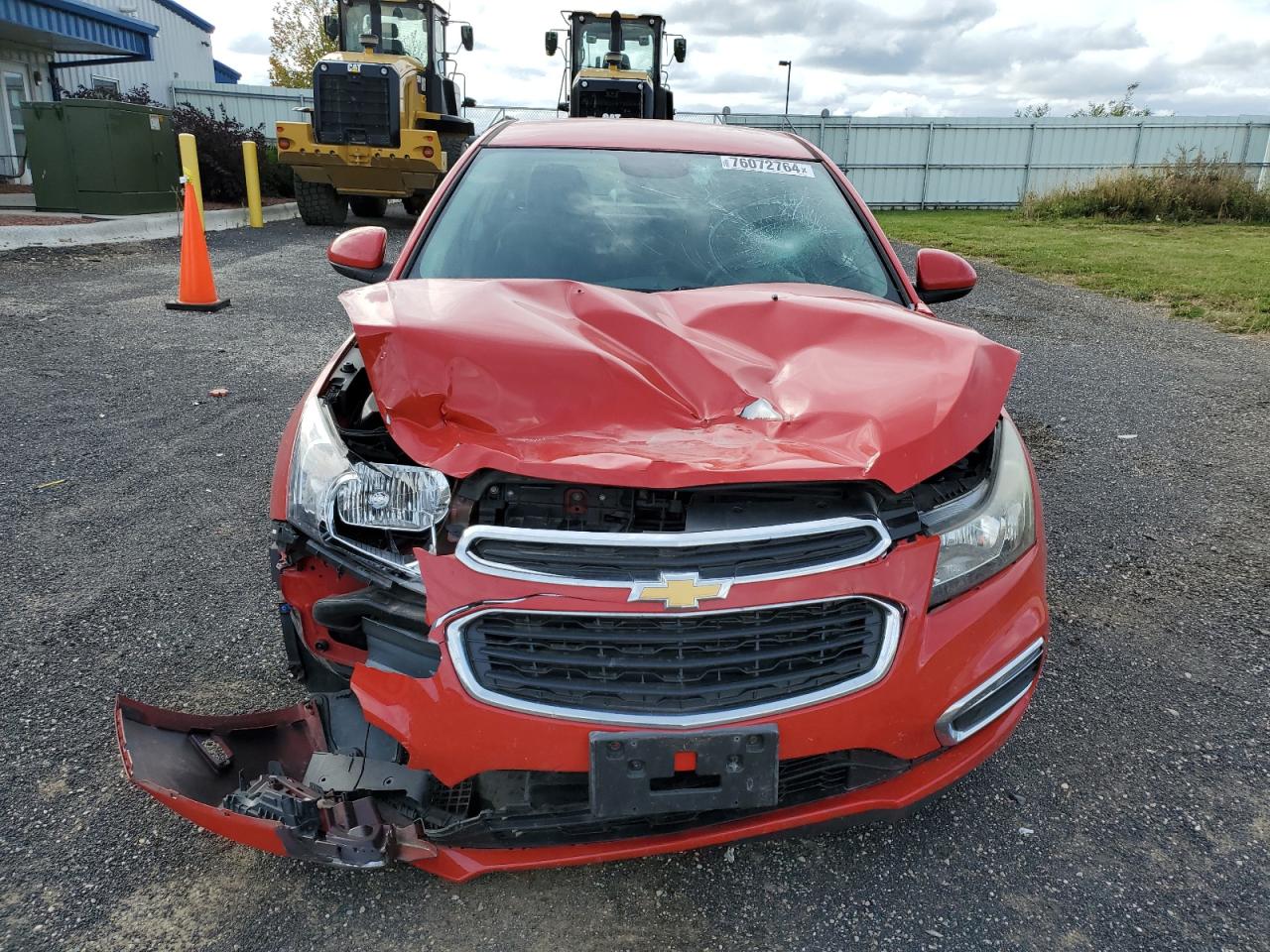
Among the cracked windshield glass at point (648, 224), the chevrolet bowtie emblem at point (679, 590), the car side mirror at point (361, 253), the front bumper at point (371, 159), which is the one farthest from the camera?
the front bumper at point (371, 159)


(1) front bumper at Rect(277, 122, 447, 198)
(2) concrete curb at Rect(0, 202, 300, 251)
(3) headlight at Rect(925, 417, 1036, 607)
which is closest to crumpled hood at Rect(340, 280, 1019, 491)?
(3) headlight at Rect(925, 417, 1036, 607)

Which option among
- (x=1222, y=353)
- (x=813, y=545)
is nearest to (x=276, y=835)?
(x=813, y=545)

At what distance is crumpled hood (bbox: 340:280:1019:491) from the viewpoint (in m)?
1.82

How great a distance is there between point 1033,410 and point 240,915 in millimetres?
5231

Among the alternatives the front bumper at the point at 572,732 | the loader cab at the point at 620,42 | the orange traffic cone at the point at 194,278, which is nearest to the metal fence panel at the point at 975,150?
the loader cab at the point at 620,42

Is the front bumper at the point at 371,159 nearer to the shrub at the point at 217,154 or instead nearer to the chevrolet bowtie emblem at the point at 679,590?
the shrub at the point at 217,154

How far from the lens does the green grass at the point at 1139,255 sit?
9211 millimetres

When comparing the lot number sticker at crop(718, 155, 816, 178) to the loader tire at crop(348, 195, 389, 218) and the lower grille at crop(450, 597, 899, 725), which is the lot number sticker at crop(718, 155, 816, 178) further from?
the loader tire at crop(348, 195, 389, 218)

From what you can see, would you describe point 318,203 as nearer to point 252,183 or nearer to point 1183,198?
point 252,183

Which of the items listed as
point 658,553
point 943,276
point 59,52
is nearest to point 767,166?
point 943,276

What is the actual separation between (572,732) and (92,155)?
13584 millimetres

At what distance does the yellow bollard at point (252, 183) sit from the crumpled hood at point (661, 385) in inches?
505

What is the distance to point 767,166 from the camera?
3.43 m

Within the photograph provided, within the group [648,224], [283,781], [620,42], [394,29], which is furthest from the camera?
[620,42]
